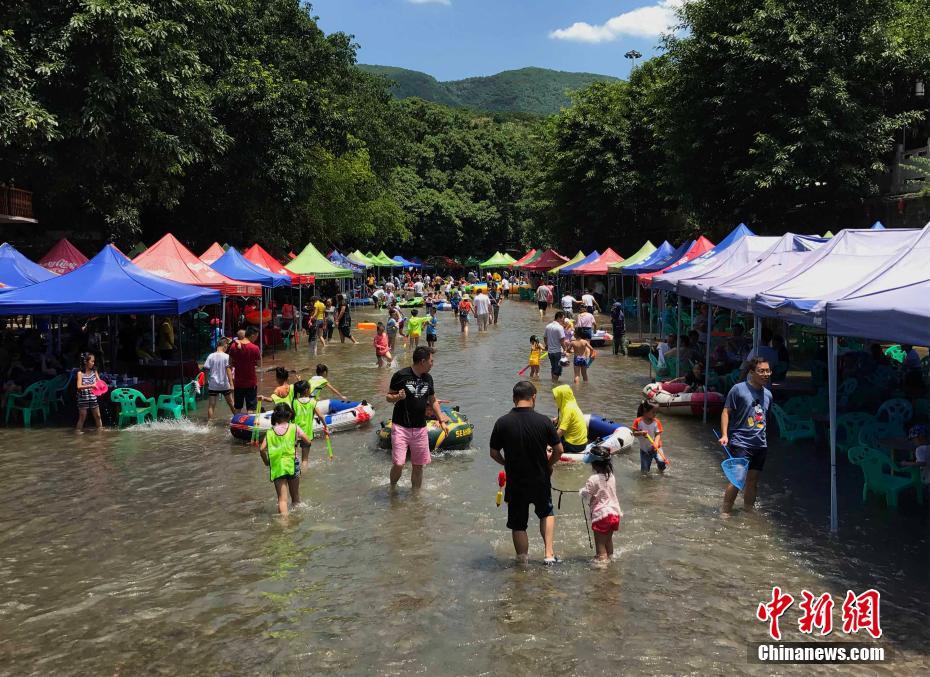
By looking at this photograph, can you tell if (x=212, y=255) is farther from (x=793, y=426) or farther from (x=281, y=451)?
(x=793, y=426)

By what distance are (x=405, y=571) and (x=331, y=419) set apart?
6.74 meters

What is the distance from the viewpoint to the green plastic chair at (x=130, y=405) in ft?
49.5

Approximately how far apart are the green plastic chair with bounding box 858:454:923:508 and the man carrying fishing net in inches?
60.6

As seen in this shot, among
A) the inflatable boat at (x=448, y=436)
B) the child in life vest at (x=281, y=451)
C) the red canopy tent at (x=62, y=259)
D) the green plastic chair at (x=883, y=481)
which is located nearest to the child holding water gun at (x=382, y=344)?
the red canopy tent at (x=62, y=259)

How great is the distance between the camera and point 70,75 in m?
19.1

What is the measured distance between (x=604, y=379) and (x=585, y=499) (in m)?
12.8

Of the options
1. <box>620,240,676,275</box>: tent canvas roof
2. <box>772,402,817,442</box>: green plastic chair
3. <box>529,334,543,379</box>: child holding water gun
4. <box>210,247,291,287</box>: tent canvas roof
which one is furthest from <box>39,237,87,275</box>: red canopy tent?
<box>772,402,817,442</box>: green plastic chair

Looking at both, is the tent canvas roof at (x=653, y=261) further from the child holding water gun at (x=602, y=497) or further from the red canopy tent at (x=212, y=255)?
the child holding water gun at (x=602, y=497)

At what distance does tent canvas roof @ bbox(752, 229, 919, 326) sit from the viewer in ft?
31.0

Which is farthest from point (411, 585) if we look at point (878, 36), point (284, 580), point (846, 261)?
point (878, 36)

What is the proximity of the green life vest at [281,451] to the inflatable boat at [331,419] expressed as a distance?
11.0 feet

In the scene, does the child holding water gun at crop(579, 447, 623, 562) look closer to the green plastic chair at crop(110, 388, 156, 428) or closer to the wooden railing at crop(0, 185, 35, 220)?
the green plastic chair at crop(110, 388, 156, 428)

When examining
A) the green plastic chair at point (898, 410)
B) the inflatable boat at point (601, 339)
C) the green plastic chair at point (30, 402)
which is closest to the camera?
the green plastic chair at point (898, 410)

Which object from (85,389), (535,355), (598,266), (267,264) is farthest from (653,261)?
(85,389)
